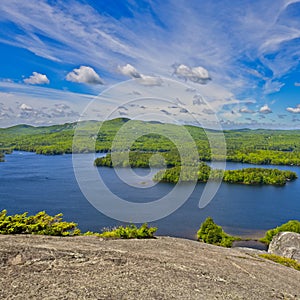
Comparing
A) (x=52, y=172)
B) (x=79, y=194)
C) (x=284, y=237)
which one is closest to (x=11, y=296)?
(x=284, y=237)

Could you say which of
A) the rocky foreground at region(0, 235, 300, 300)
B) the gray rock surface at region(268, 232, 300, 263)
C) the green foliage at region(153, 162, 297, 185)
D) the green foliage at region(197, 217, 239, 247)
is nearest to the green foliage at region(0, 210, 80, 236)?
the rocky foreground at region(0, 235, 300, 300)

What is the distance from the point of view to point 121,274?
677cm

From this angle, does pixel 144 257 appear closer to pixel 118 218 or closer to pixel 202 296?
pixel 202 296

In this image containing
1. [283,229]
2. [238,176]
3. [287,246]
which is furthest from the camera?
[238,176]

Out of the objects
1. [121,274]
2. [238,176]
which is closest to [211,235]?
[121,274]

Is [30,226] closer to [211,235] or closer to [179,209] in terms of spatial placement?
[211,235]

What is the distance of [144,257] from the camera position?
7.81 meters

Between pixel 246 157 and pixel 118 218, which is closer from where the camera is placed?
pixel 118 218

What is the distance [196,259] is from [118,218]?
1485 inches

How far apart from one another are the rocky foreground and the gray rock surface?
11.4 m

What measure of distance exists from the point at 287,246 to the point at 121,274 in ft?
55.0

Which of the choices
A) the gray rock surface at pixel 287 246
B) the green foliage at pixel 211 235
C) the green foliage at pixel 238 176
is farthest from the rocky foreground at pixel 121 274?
the green foliage at pixel 238 176

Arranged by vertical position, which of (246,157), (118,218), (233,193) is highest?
(246,157)

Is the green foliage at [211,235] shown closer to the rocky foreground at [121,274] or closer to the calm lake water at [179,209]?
the calm lake water at [179,209]
